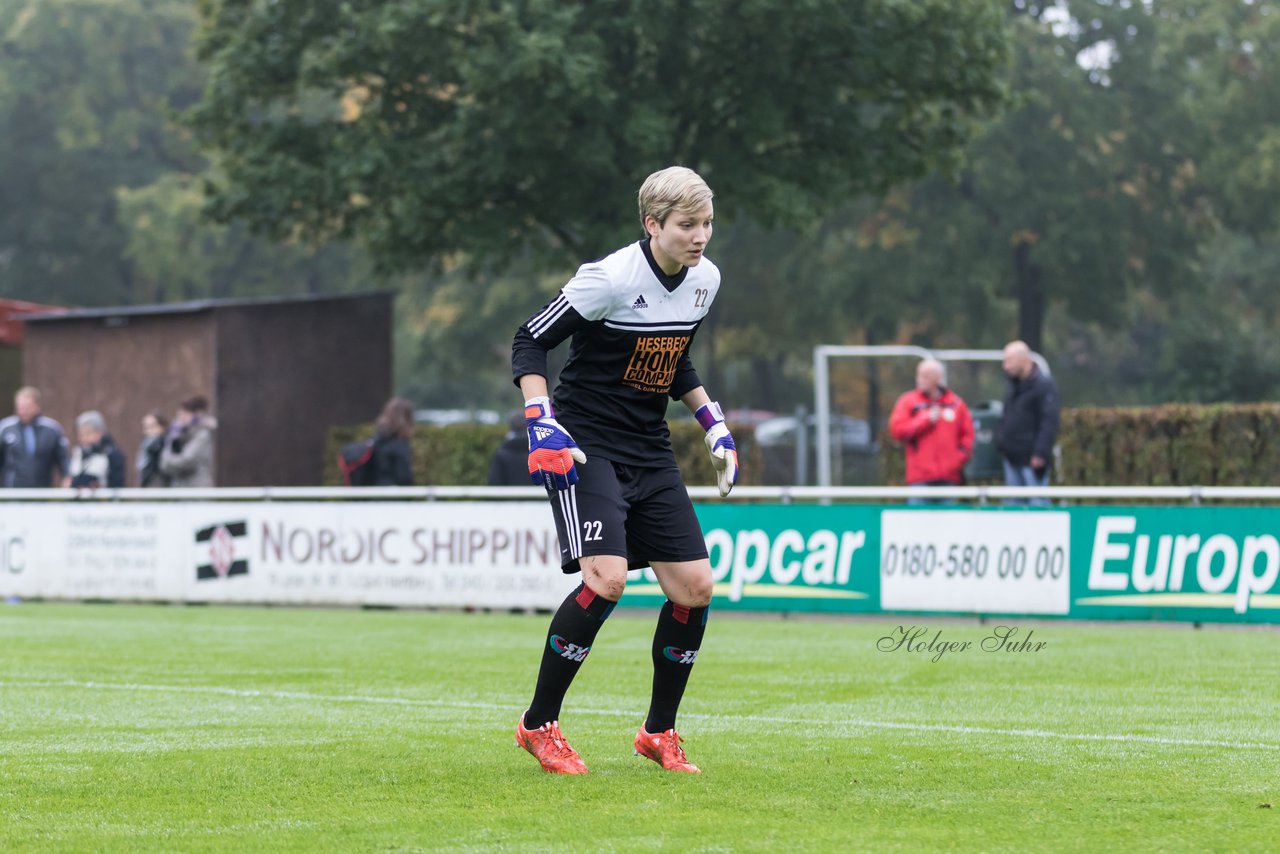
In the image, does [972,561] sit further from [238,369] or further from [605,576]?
[238,369]

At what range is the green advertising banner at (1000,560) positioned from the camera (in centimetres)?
1383

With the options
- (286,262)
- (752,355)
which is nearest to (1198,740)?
(752,355)

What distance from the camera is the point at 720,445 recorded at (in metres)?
6.73

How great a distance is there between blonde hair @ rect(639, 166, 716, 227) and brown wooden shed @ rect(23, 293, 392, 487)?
1818 centimetres

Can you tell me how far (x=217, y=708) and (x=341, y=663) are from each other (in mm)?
2726

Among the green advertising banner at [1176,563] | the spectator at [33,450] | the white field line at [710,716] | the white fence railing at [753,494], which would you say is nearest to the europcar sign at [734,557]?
the green advertising banner at [1176,563]

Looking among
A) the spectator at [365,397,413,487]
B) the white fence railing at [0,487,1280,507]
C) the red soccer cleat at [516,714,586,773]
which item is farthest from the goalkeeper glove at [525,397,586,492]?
the spectator at [365,397,413,487]

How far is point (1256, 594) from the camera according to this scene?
13703 millimetres

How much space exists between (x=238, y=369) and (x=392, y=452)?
7.00 m

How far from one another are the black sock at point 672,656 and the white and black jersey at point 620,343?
53cm

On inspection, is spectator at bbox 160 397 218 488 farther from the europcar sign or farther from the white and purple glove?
the white and purple glove

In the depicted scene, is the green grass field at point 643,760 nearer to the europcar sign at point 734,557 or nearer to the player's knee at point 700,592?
the player's knee at point 700,592

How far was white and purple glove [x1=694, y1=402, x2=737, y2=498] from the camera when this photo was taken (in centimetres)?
664

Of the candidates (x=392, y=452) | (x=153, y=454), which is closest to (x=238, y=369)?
(x=153, y=454)
